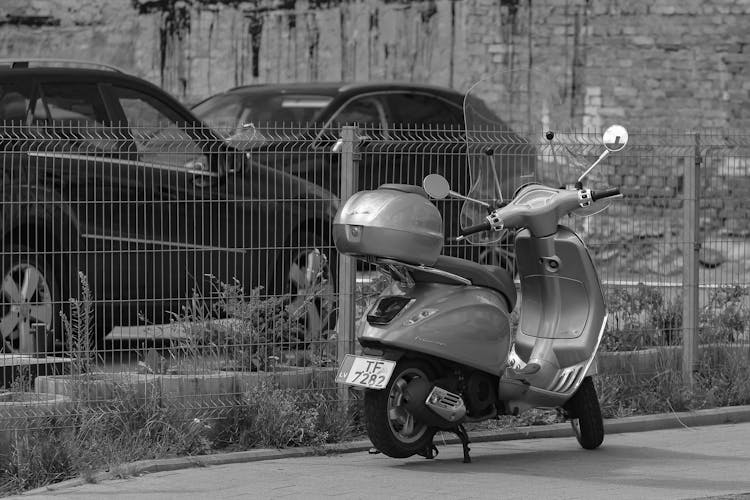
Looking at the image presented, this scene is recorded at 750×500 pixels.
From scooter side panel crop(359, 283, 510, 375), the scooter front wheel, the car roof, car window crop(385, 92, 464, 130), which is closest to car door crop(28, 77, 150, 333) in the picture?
scooter side panel crop(359, 283, 510, 375)

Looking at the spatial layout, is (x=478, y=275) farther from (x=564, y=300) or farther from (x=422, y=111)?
(x=422, y=111)

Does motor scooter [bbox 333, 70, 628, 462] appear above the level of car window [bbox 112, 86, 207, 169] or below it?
below

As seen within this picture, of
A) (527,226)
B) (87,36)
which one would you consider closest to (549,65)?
(87,36)

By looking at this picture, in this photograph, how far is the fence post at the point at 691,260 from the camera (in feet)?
30.1

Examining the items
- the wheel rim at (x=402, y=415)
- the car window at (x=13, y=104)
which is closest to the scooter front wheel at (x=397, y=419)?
the wheel rim at (x=402, y=415)

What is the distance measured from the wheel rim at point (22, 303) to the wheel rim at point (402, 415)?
1.87 meters

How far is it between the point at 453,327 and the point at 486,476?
758 millimetres

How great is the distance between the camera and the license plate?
6.84 meters

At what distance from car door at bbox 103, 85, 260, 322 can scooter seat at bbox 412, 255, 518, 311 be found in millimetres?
1219

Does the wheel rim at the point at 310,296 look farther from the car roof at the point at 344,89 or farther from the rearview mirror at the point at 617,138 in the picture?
the car roof at the point at 344,89

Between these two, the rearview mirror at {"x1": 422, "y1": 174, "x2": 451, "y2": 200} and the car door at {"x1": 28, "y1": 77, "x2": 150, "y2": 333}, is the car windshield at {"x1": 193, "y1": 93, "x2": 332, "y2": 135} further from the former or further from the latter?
the rearview mirror at {"x1": 422, "y1": 174, "x2": 451, "y2": 200}

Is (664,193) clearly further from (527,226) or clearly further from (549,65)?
(549,65)

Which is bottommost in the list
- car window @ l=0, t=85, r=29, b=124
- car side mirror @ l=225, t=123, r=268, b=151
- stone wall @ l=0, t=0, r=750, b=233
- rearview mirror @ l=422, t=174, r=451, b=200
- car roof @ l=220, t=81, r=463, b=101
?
rearview mirror @ l=422, t=174, r=451, b=200

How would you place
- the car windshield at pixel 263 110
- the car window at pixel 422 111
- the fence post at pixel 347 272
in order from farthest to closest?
the car window at pixel 422 111, the car windshield at pixel 263 110, the fence post at pixel 347 272
